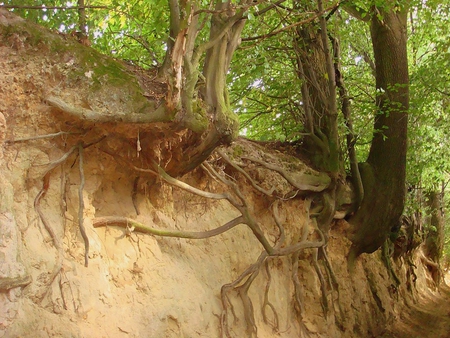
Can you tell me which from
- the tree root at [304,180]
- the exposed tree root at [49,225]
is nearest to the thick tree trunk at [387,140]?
the tree root at [304,180]

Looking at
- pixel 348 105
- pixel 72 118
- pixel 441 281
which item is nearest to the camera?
pixel 72 118

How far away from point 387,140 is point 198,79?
4816mm

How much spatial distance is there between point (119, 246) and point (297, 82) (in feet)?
16.4

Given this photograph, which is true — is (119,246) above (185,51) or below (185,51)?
below

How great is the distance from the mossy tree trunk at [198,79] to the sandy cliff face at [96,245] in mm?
724

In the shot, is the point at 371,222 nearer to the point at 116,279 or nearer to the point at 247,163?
the point at 247,163

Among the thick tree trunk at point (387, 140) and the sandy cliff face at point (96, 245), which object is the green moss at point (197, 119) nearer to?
the sandy cliff face at point (96, 245)

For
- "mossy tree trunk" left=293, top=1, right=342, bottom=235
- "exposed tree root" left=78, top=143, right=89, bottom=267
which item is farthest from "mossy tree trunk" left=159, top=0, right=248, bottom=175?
"mossy tree trunk" left=293, top=1, right=342, bottom=235

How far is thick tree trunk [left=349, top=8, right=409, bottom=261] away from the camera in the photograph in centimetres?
916

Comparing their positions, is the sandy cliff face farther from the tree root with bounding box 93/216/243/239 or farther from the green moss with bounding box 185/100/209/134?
the green moss with bounding box 185/100/209/134

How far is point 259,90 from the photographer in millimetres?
10094

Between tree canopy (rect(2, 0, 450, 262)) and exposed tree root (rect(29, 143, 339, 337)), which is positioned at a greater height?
tree canopy (rect(2, 0, 450, 262))

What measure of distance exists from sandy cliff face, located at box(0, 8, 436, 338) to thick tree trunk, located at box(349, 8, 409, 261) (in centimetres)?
276

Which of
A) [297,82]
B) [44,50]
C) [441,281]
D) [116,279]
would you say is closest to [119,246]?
[116,279]
